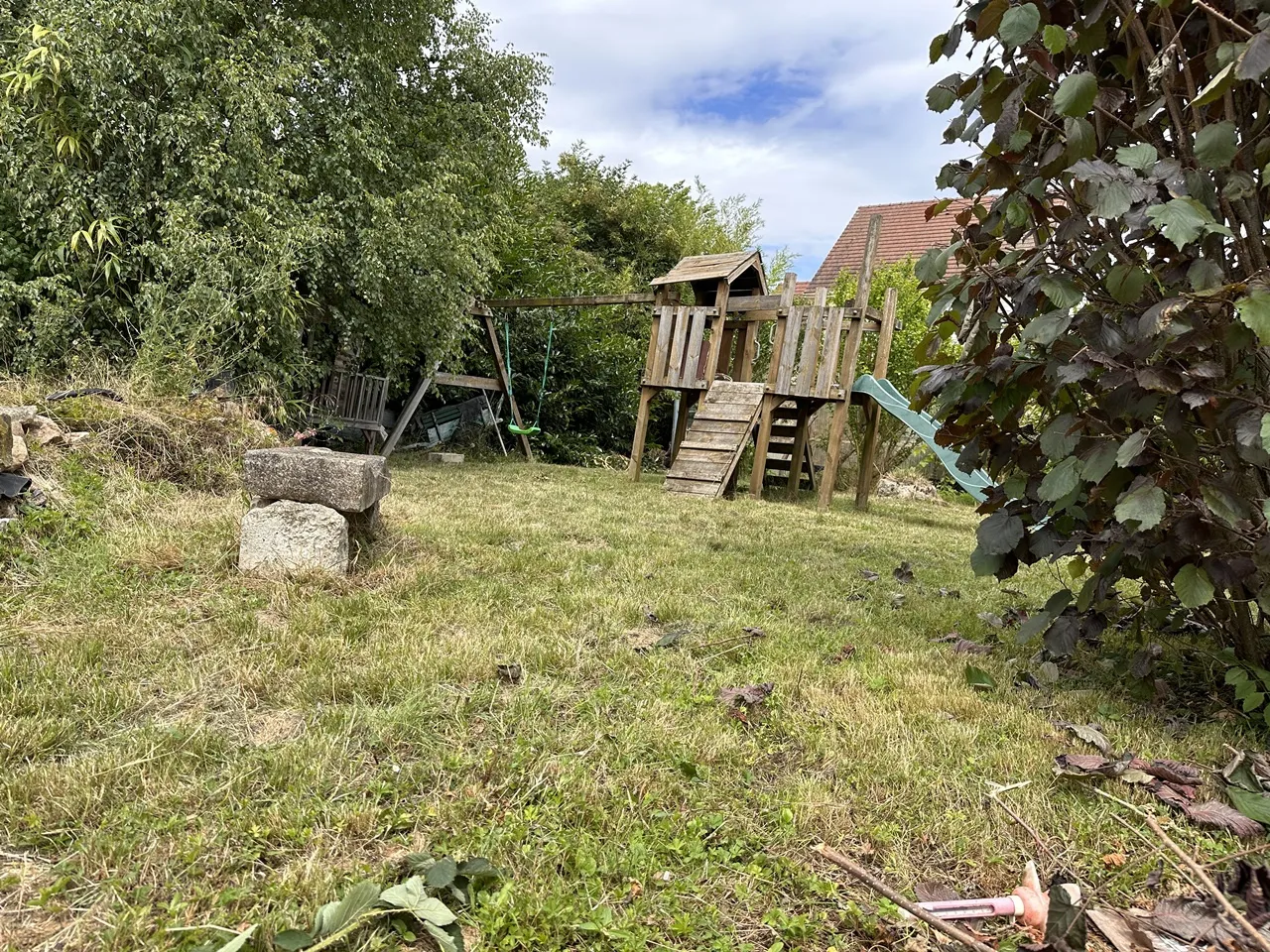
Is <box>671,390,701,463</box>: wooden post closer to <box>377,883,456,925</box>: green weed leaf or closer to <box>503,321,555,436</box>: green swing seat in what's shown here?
<box>503,321,555,436</box>: green swing seat

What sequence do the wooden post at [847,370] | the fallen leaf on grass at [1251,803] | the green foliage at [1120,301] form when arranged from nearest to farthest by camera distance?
the fallen leaf on grass at [1251,803]
the green foliage at [1120,301]
the wooden post at [847,370]

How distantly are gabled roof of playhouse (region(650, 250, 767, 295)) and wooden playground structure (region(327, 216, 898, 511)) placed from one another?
0.06 feet

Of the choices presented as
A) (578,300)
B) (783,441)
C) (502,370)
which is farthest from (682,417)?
(502,370)

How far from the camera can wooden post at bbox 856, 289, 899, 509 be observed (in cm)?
934

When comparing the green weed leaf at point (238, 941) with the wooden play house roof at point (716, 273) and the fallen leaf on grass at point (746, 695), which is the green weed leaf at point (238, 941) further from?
the wooden play house roof at point (716, 273)

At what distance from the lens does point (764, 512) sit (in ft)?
25.1

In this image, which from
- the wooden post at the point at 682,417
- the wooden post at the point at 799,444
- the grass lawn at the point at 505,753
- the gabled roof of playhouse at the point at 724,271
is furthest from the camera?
the wooden post at the point at 682,417

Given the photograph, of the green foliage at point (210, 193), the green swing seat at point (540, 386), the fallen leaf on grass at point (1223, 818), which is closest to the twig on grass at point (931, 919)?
the fallen leaf on grass at point (1223, 818)

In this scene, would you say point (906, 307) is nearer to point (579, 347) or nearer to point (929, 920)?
point (579, 347)

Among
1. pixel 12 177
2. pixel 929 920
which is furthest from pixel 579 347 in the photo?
pixel 929 920

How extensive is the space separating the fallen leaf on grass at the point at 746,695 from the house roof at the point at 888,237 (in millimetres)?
17219

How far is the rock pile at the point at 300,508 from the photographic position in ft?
12.2

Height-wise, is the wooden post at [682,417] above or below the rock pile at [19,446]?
above

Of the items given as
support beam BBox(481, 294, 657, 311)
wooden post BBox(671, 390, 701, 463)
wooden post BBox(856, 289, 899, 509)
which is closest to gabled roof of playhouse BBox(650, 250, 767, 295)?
support beam BBox(481, 294, 657, 311)
